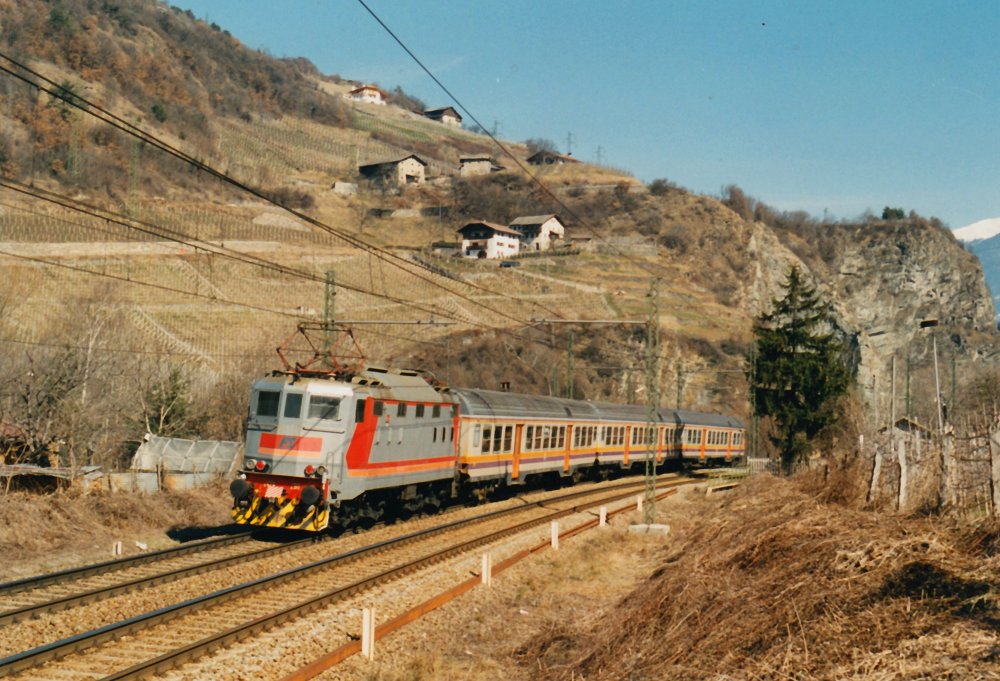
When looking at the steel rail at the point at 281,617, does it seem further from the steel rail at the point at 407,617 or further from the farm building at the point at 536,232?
the farm building at the point at 536,232

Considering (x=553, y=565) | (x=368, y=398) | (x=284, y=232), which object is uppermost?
(x=284, y=232)

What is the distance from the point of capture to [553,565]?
68.6 feet

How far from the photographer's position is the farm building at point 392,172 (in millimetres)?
175000

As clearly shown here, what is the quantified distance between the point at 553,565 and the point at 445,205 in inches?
5779

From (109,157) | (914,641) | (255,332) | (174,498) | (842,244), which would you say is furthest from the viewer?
(842,244)

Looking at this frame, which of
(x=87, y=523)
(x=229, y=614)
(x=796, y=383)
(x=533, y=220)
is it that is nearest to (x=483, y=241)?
(x=533, y=220)

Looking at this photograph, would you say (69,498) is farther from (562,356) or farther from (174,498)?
(562,356)

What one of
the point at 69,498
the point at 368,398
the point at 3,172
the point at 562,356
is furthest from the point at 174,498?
the point at 3,172

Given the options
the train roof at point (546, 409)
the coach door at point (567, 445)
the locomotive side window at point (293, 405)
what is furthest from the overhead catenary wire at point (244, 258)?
the locomotive side window at point (293, 405)

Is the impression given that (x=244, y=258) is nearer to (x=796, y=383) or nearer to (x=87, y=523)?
(x=796, y=383)

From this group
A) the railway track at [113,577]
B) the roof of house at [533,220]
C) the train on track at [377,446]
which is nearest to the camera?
the railway track at [113,577]

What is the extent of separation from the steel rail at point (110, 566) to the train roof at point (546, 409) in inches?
378

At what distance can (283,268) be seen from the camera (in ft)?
163

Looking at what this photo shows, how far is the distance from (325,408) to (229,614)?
23.6 feet
